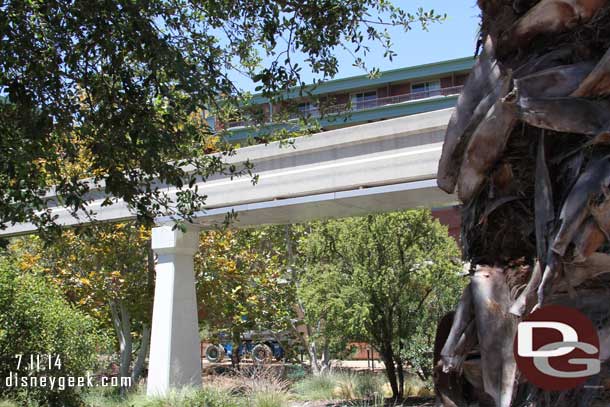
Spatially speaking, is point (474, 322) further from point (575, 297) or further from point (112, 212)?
point (112, 212)

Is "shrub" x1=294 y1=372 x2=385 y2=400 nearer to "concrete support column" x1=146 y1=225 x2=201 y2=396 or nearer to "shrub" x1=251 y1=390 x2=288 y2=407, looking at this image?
"shrub" x1=251 y1=390 x2=288 y2=407

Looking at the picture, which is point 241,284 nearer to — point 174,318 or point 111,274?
point 111,274

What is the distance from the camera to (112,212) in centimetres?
1380

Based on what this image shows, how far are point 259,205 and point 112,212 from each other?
3.29 m

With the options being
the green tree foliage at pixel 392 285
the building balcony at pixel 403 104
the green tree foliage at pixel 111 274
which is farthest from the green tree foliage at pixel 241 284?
the building balcony at pixel 403 104

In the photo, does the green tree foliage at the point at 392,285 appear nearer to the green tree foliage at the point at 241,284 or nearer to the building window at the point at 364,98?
the green tree foliage at the point at 241,284

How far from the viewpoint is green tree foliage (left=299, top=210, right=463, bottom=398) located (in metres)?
15.4

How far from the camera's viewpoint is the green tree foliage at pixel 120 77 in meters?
6.16

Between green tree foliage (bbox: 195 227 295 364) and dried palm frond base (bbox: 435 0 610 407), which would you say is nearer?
dried palm frond base (bbox: 435 0 610 407)

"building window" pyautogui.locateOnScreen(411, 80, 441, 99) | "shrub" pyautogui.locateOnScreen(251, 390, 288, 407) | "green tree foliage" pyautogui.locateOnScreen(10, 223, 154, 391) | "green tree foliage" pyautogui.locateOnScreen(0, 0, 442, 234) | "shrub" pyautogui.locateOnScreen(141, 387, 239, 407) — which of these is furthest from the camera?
"building window" pyautogui.locateOnScreen(411, 80, 441, 99)

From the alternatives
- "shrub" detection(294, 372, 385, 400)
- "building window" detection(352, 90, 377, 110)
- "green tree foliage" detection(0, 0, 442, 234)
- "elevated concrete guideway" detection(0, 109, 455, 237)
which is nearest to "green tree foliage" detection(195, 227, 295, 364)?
"shrub" detection(294, 372, 385, 400)

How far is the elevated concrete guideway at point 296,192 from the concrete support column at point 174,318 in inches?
0.8

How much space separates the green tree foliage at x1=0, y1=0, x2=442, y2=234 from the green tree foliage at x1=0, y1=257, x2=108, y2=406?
539 cm

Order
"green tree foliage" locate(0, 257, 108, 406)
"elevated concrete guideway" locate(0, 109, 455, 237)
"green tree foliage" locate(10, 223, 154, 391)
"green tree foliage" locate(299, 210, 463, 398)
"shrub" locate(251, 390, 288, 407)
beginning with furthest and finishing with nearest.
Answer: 1. "green tree foliage" locate(10, 223, 154, 391)
2. "green tree foliage" locate(299, 210, 463, 398)
3. "shrub" locate(251, 390, 288, 407)
4. "green tree foliage" locate(0, 257, 108, 406)
5. "elevated concrete guideway" locate(0, 109, 455, 237)
